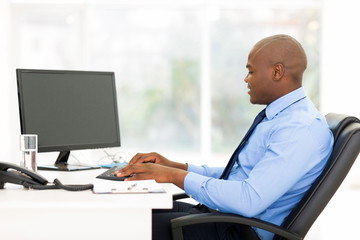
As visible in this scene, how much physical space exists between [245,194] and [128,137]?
5333 mm

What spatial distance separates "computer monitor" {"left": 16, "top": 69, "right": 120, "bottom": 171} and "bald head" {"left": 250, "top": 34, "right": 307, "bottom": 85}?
116 cm

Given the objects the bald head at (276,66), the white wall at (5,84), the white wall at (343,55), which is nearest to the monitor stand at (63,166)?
the bald head at (276,66)

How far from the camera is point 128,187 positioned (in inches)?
72.7

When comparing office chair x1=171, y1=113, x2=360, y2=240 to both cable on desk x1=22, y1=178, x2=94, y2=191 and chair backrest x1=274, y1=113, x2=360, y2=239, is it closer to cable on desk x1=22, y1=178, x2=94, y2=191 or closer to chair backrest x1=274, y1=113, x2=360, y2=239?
chair backrest x1=274, y1=113, x2=360, y2=239

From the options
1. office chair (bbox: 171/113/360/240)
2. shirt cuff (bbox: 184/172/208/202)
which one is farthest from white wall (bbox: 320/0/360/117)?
shirt cuff (bbox: 184/172/208/202)

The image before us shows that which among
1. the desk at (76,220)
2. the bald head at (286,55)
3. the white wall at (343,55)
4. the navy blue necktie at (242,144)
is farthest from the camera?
the white wall at (343,55)

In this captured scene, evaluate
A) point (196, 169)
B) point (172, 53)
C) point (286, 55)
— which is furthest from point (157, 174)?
point (172, 53)

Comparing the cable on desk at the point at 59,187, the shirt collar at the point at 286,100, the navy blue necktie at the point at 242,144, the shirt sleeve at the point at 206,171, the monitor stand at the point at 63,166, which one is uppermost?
the shirt collar at the point at 286,100

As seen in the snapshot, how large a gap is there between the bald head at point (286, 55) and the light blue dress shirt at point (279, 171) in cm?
9

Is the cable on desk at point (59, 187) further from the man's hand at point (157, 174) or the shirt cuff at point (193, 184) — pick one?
the shirt cuff at point (193, 184)

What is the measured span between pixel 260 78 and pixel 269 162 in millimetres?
434

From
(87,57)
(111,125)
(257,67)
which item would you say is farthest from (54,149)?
(87,57)

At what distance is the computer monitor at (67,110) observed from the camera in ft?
8.56

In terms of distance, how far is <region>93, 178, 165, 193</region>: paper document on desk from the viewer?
182 cm
